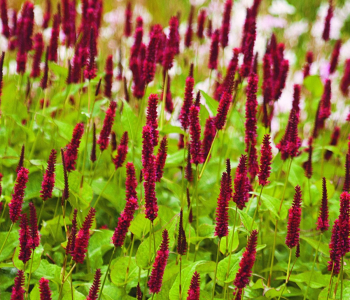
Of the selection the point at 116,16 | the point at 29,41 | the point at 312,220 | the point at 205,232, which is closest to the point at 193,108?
the point at 205,232

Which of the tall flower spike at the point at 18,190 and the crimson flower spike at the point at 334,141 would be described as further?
the crimson flower spike at the point at 334,141

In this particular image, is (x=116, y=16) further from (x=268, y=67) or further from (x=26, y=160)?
(x=26, y=160)

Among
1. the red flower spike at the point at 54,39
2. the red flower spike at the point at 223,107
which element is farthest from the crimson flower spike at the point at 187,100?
the red flower spike at the point at 54,39

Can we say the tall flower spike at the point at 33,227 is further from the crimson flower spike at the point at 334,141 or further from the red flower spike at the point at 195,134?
the crimson flower spike at the point at 334,141

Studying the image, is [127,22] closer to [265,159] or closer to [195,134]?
[195,134]

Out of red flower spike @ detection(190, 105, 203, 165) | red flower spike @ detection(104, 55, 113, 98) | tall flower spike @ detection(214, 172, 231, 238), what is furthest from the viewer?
red flower spike @ detection(104, 55, 113, 98)

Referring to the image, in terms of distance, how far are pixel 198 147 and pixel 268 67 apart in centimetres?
76

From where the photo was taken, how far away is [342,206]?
42.0 inches

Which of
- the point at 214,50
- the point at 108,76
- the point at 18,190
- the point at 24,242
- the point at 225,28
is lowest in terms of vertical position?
the point at 24,242

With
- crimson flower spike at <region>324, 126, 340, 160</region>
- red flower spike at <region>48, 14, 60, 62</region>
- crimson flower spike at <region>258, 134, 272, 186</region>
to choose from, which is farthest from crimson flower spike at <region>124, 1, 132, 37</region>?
crimson flower spike at <region>258, 134, 272, 186</region>

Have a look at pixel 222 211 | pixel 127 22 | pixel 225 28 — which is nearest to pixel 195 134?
pixel 222 211

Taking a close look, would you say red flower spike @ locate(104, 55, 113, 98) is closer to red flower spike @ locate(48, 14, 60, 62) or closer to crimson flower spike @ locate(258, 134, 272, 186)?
red flower spike @ locate(48, 14, 60, 62)

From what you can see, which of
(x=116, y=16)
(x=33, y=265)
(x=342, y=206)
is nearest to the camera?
(x=342, y=206)

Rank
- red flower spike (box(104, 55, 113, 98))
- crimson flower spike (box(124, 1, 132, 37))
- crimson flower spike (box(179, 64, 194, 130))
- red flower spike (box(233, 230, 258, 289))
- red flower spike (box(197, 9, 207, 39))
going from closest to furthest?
1. red flower spike (box(233, 230, 258, 289))
2. crimson flower spike (box(179, 64, 194, 130))
3. red flower spike (box(104, 55, 113, 98))
4. red flower spike (box(197, 9, 207, 39))
5. crimson flower spike (box(124, 1, 132, 37))
